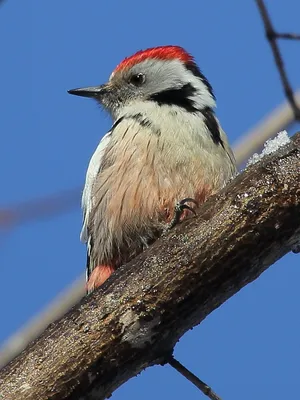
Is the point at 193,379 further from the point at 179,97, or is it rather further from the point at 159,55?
the point at 159,55

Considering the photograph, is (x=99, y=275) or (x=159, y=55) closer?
(x=99, y=275)

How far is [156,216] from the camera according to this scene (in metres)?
3.31

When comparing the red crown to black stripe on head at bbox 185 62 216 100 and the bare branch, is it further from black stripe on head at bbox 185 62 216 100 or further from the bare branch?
the bare branch

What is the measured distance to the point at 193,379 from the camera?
239 cm

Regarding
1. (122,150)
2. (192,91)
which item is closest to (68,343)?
(122,150)

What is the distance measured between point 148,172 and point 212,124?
0.57 meters

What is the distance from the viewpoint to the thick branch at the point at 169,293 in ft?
7.55

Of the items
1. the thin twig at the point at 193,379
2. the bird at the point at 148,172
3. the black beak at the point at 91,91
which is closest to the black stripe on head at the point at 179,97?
the bird at the point at 148,172

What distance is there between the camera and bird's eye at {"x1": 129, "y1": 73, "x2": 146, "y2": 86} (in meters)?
4.40

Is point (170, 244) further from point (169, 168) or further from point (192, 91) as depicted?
point (192, 91)

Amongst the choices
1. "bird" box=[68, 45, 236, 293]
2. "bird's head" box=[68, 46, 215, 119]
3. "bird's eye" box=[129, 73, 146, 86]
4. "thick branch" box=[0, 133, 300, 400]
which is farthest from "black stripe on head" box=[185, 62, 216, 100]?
"thick branch" box=[0, 133, 300, 400]

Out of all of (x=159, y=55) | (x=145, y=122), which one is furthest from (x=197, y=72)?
(x=145, y=122)

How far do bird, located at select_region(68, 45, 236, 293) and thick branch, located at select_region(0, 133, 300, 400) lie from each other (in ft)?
2.22

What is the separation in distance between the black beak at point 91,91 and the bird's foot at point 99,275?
1.48 m
